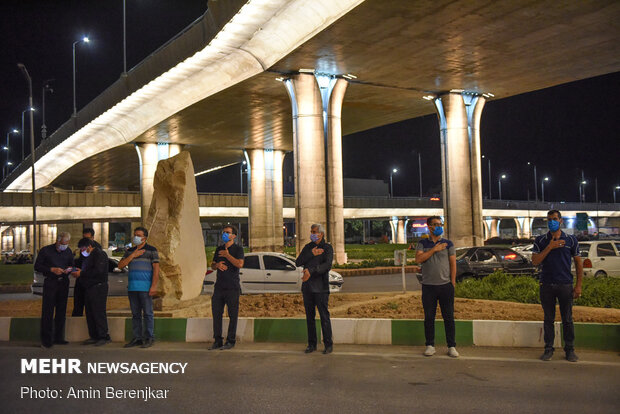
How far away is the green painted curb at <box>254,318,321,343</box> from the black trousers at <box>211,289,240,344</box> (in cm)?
79

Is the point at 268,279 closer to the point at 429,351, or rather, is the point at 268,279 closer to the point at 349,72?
the point at 429,351

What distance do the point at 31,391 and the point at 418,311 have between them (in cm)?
783

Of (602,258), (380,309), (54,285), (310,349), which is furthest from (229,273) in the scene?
(602,258)

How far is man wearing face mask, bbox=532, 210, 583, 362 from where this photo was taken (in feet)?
28.8

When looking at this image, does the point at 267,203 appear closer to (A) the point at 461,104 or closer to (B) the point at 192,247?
(A) the point at 461,104

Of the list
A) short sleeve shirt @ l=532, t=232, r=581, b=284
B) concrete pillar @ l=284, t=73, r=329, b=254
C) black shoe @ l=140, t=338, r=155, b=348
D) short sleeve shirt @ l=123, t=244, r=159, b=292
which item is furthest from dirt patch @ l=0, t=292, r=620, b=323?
concrete pillar @ l=284, t=73, r=329, b=254

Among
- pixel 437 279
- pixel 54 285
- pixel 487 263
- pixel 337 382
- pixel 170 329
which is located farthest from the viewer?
pixel 487 263

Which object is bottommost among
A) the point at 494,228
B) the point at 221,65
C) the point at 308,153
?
the point at 494,228

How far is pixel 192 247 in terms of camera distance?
494 inches

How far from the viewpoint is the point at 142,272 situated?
10.4 meters

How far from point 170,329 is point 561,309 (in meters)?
6.37

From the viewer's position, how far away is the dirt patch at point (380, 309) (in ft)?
39.4

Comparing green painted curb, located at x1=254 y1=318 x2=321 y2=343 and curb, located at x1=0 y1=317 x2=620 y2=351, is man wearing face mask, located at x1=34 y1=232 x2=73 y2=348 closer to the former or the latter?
curb, located at x1=0 y1=317 x2=620 y2=351

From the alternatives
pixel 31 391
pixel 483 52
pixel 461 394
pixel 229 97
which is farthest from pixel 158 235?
pixel 229 97
